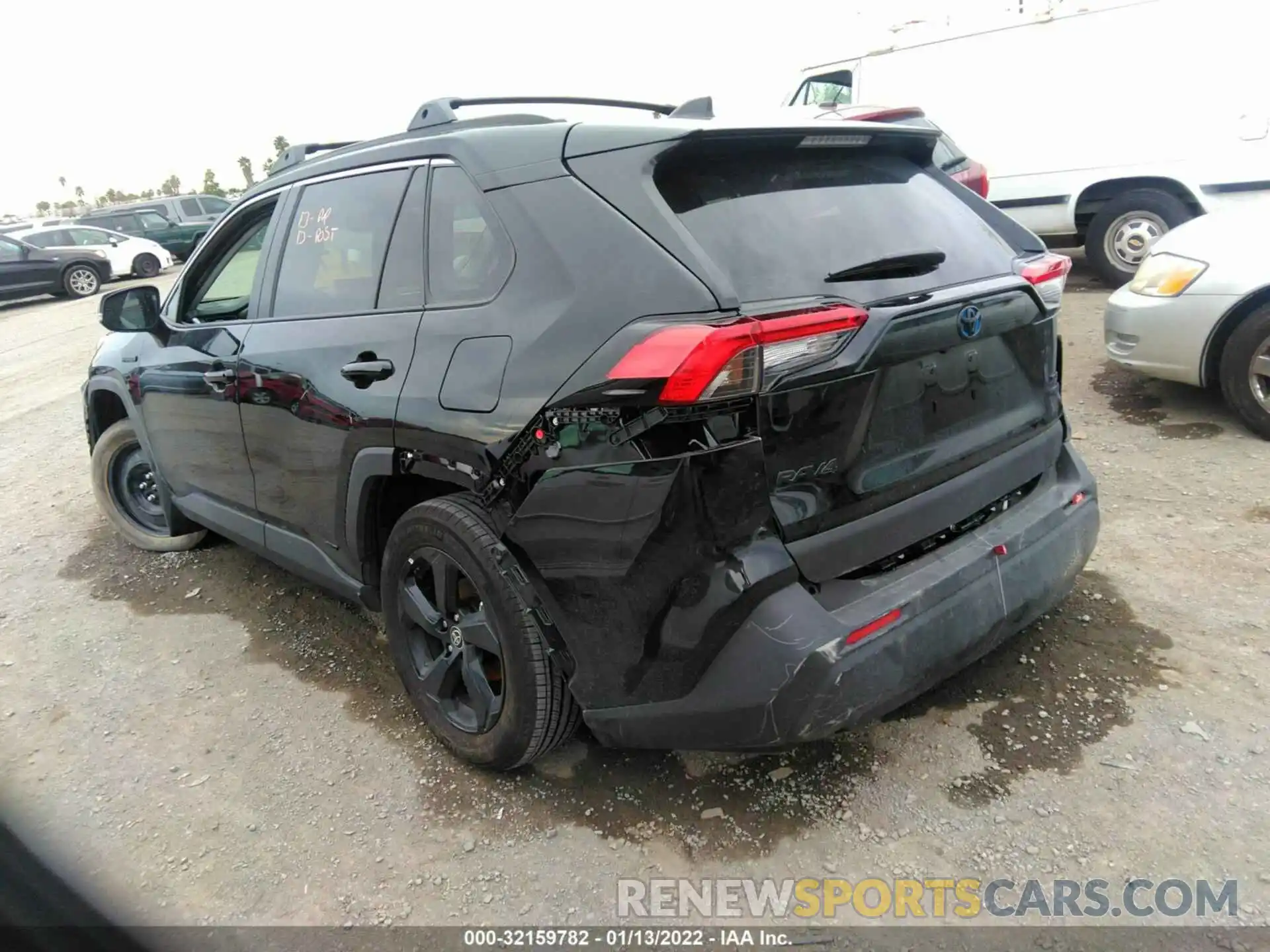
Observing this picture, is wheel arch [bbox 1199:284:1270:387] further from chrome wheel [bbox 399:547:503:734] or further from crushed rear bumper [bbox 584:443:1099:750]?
chrome wheel [bbox 399:547:503:734]

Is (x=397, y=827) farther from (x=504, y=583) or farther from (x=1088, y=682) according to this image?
(x=1088, y=682)

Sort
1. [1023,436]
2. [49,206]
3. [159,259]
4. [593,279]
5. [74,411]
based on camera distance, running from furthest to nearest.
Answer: [49,206] < [159,259] < [74,411] < [1023,436] < [593,279]

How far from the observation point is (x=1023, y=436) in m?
2.51

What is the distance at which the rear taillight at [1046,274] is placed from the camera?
98.0 inches

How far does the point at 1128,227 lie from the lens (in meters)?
8.02

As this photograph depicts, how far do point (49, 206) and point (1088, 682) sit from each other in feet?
362

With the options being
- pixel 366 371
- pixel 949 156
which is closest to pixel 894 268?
pixel 366 371

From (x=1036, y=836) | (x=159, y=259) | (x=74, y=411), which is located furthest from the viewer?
(x=159, y=259)

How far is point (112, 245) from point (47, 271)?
8.06 ft

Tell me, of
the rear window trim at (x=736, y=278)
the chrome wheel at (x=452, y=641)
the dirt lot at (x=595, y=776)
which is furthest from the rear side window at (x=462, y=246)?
the dirt lot at (x=595, y=776)

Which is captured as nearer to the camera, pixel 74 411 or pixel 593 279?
pixel 593 279

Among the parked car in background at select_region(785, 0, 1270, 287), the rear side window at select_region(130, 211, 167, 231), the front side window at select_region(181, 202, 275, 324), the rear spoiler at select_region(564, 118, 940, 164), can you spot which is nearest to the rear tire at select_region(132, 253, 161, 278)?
the rear side window at select_region(130, 211, 167, 231)

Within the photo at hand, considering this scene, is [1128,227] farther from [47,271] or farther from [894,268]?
[47,271]

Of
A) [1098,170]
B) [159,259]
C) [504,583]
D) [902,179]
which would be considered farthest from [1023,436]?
[159,259]
